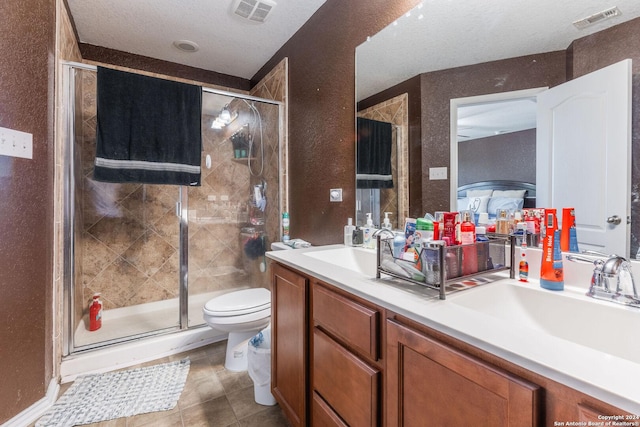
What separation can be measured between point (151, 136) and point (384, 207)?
1.69 meters

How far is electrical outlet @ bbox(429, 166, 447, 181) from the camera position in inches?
50.3

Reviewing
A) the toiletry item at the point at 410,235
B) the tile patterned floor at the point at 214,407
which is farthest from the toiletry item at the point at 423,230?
the tile patterned floor at the point at 214,407

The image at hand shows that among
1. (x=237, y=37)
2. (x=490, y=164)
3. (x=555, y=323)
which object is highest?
(x=237, y=37)

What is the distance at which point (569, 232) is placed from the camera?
92 cm

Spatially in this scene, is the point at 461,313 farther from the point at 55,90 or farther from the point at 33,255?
the point at 55,90

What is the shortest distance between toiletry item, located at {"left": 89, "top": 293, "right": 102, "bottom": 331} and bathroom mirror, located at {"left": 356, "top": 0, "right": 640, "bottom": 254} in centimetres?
248

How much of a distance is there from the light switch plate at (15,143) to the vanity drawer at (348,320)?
1.52m

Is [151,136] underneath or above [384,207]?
above

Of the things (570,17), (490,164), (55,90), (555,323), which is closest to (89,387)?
(55,90)

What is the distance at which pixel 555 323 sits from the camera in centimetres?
79

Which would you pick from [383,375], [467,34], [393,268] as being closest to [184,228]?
[393,268]

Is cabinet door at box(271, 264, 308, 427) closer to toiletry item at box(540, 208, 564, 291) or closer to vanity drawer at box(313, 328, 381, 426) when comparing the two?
vanity drawer at box(313, 328, 381, 426)

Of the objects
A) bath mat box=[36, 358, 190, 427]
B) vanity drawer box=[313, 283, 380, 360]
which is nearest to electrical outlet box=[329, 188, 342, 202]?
vanity drawer box=[313, 283, 380, 360]

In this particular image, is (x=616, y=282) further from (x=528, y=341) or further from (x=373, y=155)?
(x=373, y=155)
